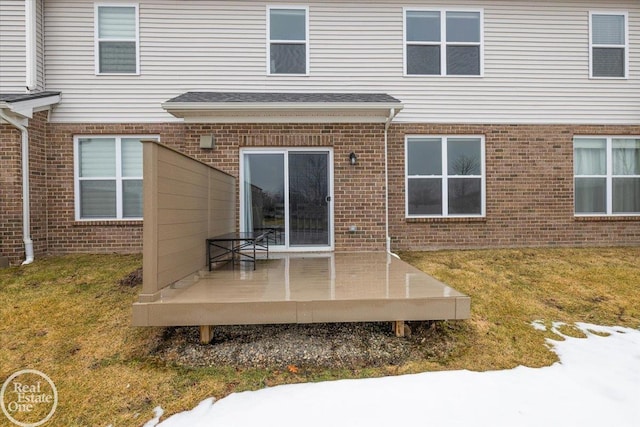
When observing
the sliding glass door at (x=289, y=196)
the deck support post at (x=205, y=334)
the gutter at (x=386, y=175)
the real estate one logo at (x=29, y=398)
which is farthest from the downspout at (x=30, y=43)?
the gutter at (x=386, y=175)

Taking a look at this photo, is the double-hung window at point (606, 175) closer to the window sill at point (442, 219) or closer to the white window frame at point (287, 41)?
the window sill at point (442, 219)

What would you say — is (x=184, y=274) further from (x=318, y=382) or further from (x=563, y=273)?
(x=563, y=273)

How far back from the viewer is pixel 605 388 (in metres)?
3.27

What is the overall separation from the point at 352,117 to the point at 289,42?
2482 millimetres

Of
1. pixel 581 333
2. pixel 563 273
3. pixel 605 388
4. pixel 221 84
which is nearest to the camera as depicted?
pixel 605 388

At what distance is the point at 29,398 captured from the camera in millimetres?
3215

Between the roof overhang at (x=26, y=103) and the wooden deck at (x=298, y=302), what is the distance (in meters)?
5.28

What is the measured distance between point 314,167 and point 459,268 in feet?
11.2

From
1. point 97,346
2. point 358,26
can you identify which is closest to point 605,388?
point 97,346

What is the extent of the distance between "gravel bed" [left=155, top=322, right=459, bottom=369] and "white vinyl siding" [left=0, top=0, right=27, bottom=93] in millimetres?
6896

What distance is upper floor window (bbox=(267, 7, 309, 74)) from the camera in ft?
26.1

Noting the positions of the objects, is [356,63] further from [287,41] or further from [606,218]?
[606,218]

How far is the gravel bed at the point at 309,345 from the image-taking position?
3.75 m

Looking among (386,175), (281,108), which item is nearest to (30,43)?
(281,108)
